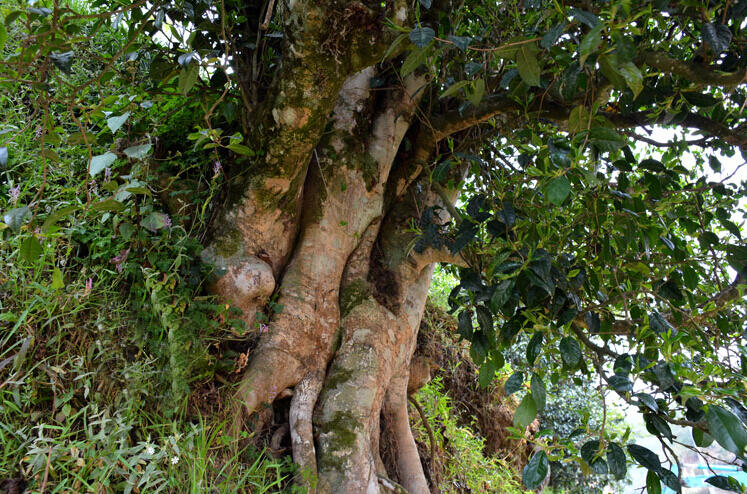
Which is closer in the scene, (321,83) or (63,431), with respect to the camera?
(63,431)

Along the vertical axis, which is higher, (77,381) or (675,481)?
(675,481)

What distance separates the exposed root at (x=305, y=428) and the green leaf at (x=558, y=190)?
145 cm

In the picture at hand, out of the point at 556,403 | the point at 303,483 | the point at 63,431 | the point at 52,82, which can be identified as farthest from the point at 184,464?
the point at 556,403

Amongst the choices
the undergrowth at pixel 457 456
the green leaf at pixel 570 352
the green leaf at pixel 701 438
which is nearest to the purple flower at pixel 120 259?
the green leaf at pixel 570 352

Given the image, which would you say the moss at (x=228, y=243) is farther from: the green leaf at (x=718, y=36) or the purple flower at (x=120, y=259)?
the green leaf at (x=718, y=36)

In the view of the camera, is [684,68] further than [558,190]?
Yes

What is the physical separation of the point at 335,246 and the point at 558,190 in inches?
58.1

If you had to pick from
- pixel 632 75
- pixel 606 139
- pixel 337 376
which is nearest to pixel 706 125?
pixel 606 139

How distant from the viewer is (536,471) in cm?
145

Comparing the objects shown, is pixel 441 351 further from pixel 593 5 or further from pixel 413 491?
pixel 593 5

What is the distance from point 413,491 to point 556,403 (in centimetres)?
474

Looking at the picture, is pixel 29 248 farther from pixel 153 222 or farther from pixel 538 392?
pixel 538 392

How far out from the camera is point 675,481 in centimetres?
143

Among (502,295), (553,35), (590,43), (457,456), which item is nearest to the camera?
(590,43)
